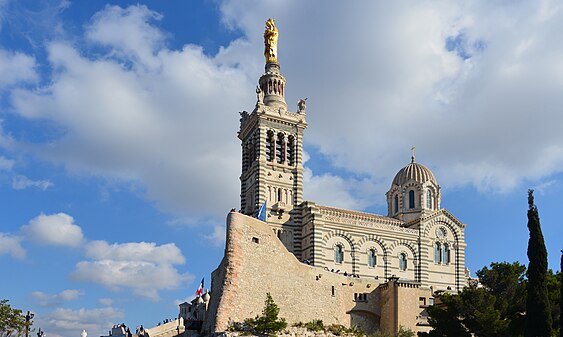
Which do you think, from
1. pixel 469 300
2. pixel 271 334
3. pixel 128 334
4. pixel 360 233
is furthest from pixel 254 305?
pixel 360 233

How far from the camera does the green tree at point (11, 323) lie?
50.9 m

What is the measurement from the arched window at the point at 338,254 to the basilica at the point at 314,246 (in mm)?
95

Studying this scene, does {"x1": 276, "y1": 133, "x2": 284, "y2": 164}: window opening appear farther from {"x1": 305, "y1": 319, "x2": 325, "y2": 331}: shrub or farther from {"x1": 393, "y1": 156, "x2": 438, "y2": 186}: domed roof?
{"x1": 305, "y1": 319, "x2": 325, "y2": 331}: shrub

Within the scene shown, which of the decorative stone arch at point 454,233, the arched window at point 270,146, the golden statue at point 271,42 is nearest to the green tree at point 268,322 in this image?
the arched window at point 270,146

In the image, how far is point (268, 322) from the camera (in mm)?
44062

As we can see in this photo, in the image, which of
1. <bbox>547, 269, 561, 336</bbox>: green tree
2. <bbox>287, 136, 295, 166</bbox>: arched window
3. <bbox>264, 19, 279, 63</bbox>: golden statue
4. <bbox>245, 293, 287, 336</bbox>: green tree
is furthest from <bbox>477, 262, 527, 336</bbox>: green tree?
<bbox>264, 19, 279, 63</bbox>: golden statue

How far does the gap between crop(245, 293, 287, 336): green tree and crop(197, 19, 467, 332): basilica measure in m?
0.99

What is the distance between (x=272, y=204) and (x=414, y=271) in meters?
14.5

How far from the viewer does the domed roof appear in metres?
68.0

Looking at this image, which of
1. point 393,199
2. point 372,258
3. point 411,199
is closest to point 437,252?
point 411,199

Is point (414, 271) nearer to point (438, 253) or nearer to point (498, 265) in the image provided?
point (438, 253)

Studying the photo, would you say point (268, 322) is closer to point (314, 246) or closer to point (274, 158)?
point (314, 246)

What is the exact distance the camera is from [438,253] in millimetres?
65438

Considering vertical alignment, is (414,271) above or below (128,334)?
above
